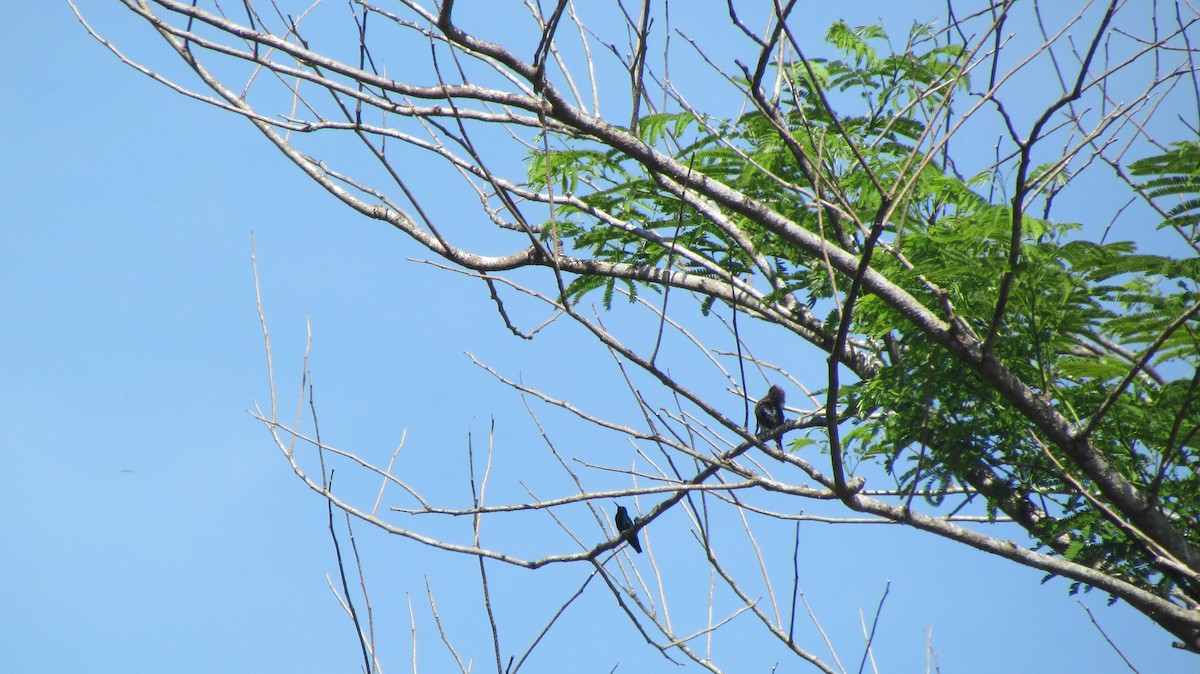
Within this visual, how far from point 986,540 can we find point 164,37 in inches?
134

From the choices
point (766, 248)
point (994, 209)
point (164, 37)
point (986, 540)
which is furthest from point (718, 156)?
point (164, 37)

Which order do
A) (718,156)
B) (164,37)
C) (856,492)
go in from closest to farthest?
(856,492) < (164,37) < (718,156)

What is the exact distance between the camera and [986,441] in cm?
385

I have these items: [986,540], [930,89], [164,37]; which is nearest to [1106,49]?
[930,89]

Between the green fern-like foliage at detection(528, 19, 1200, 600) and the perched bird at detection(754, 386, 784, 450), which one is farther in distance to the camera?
the perched bird at detection(754, 386, 784, 450)

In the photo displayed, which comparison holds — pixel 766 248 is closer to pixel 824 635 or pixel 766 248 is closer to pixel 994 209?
pixel 994 209

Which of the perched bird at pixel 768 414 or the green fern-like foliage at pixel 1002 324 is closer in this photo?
the green fern-like foliage at pixel 1002 324

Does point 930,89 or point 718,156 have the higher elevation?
point 718,156

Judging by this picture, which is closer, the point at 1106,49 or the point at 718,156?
the point at 1106,49

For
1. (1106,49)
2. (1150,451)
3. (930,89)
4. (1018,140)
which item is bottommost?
(1150,451)

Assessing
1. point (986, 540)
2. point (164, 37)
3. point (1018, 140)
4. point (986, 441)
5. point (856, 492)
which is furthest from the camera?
point (986, 441)

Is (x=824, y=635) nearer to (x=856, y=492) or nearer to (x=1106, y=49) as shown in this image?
(x=856, y=492)

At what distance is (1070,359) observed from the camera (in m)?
3.98

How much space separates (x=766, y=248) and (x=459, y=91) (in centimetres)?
173
